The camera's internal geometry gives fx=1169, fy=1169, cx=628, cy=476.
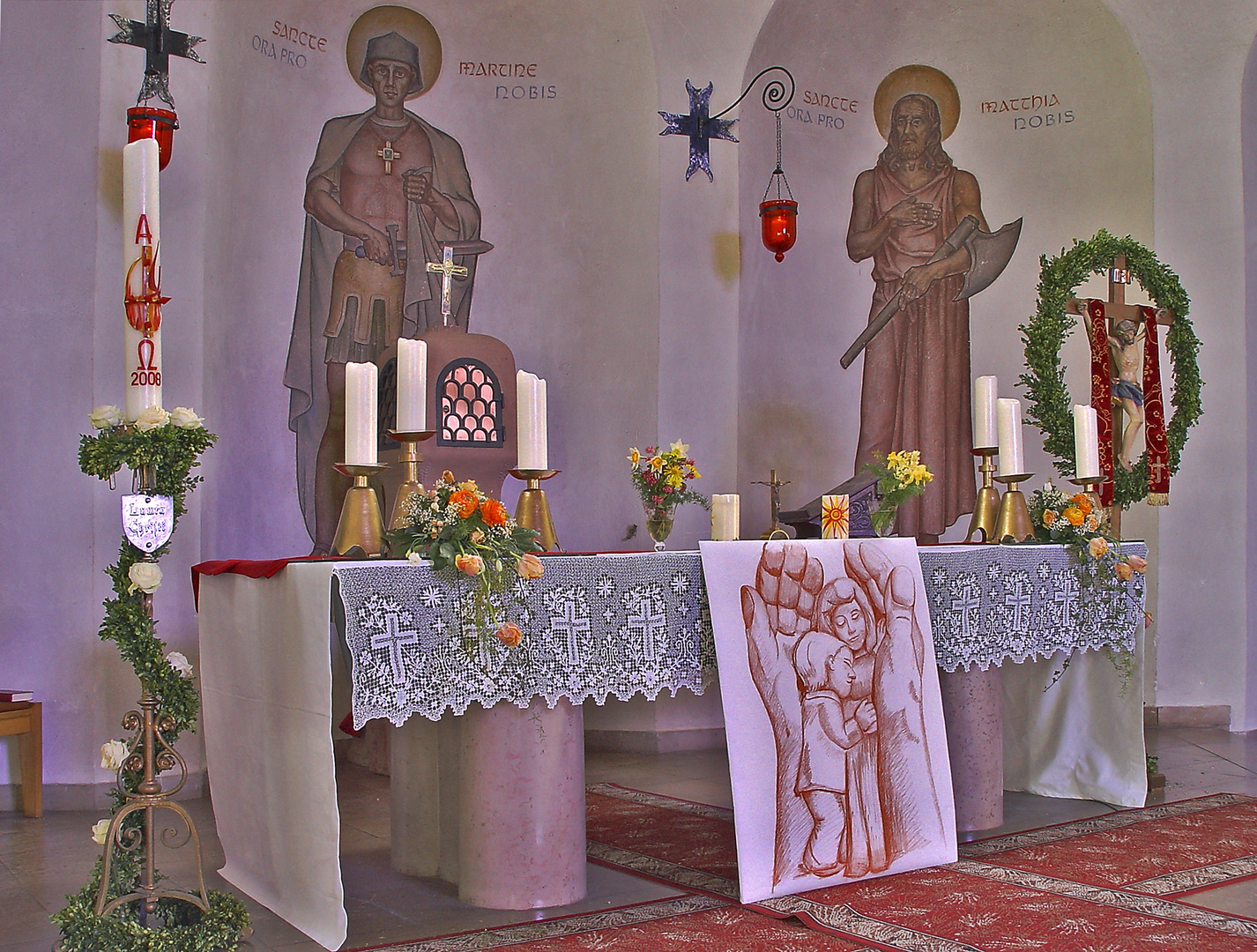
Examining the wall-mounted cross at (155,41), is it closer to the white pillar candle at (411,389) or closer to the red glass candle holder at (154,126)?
the red glass candle holder at (154,126)

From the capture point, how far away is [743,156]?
7984mm

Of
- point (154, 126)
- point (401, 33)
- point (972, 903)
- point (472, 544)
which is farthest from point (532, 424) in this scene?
point (401, 33)

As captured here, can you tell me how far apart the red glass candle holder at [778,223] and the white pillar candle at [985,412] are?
7.24 ft

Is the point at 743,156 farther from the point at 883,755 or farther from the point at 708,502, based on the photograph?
the point at 883,755

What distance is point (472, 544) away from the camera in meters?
3.50

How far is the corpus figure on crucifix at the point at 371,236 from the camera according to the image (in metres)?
6.97

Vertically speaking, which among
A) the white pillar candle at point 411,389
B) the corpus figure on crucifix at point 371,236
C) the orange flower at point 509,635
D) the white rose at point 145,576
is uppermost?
the corpus figure on crucifix at point 371,236

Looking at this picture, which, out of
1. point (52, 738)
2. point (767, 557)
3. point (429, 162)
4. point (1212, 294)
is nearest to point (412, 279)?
point (429, 162)

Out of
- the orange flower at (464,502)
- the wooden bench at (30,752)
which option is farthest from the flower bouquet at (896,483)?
the wooden bench at (30,752)

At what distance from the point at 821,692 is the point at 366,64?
5.17 meters

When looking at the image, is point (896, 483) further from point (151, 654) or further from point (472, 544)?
point (151, 654)

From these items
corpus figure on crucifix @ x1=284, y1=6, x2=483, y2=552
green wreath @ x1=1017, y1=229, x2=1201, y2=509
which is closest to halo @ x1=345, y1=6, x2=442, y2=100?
corpus figure on crucifix @ x1=284, y1=6, x2=483, y2=552

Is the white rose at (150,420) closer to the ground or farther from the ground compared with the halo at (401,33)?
closer to the ground

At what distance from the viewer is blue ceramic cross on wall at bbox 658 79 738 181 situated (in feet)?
24.9
